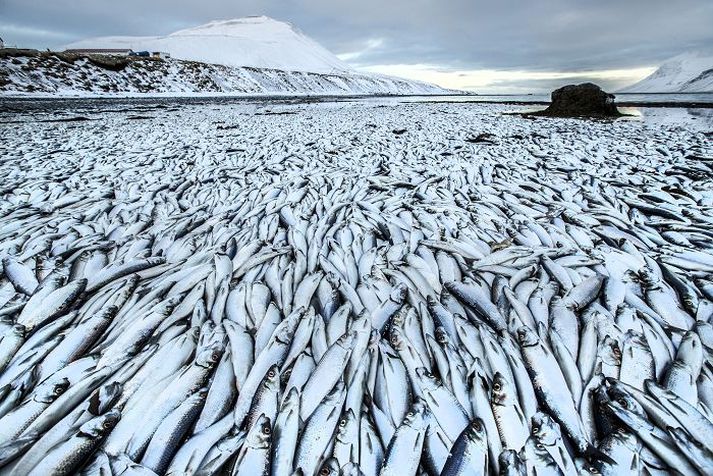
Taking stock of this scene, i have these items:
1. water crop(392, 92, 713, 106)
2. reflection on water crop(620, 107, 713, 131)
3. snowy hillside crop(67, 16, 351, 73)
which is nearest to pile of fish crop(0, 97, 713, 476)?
reflection on water crop(620, 107, 713, 131)

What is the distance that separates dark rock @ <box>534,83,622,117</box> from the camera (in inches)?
837

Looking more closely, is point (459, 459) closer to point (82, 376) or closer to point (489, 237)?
point (82, 376)

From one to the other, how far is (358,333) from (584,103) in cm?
2434

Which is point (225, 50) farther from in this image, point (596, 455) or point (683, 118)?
point (596, 455)

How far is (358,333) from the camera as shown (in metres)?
2.47

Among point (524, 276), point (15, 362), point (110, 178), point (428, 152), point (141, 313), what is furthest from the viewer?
point (428, 152)

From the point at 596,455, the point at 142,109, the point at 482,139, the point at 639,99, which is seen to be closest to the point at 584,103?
the point at 482,139

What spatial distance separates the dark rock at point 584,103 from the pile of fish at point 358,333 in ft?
60.4

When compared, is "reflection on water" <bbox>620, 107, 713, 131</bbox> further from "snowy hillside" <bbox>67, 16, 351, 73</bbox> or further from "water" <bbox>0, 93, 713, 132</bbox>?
"snowy hillside" <bbox>67, 16, 351, 73</bbox>

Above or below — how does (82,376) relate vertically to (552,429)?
below

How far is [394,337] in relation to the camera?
8.29ft

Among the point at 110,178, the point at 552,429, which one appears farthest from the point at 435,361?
the point at 110,178

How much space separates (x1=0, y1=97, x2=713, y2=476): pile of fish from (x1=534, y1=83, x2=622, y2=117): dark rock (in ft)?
60.4

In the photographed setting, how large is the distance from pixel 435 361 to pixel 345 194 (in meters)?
3.70
